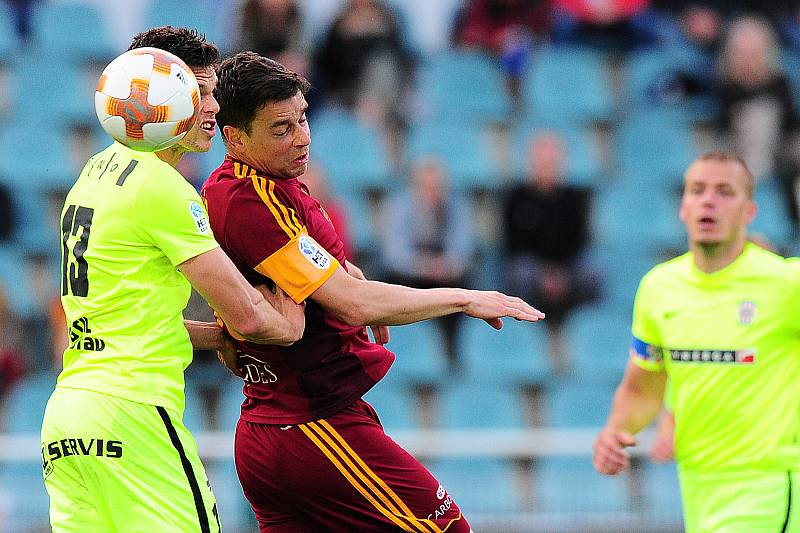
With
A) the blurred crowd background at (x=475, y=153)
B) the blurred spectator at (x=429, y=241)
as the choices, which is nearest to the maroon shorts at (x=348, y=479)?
the blurred crowd background at (x=475, y=153)

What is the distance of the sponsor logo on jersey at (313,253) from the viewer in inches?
191

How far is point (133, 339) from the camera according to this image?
4621mm

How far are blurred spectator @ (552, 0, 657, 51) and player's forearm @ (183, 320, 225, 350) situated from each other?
8745mm

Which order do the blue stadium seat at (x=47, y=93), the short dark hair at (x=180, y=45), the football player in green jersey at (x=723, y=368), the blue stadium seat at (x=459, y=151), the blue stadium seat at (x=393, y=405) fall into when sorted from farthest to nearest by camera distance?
the blue stadium seat at (x=47, y=93) < the blue stadium seat at (x=459, y=151) < the blue stadium seat at (x=393, y=405) < the football player in green jersey at (x=723, y=368) < the short dark hair at (x=180, y=45)

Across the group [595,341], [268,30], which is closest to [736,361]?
[595,341]

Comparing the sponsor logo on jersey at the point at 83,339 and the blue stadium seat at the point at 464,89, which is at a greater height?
the blue stadium seat at the point at 464,89

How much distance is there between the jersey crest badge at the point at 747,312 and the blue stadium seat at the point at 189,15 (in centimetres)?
794

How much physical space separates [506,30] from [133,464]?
9.21m

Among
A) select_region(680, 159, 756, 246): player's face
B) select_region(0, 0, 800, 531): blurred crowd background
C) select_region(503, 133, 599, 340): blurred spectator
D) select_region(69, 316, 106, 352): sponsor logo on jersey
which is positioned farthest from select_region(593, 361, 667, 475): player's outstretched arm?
select_region(503, 133, 599, 340): blurred spectator

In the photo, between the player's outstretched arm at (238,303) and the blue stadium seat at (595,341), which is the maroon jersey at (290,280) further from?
the blue stadium seat at (595,341)

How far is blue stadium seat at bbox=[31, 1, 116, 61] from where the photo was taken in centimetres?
1316

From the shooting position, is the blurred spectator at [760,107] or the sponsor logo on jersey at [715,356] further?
the blurred spectator at [760,107]

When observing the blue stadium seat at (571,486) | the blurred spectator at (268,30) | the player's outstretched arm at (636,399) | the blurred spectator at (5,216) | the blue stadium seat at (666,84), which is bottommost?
the blue stadium seat at (571,486)

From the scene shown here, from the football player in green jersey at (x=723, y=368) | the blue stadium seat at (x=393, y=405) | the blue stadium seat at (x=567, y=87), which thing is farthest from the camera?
the blue stadium seat at (x=567, y=87)
